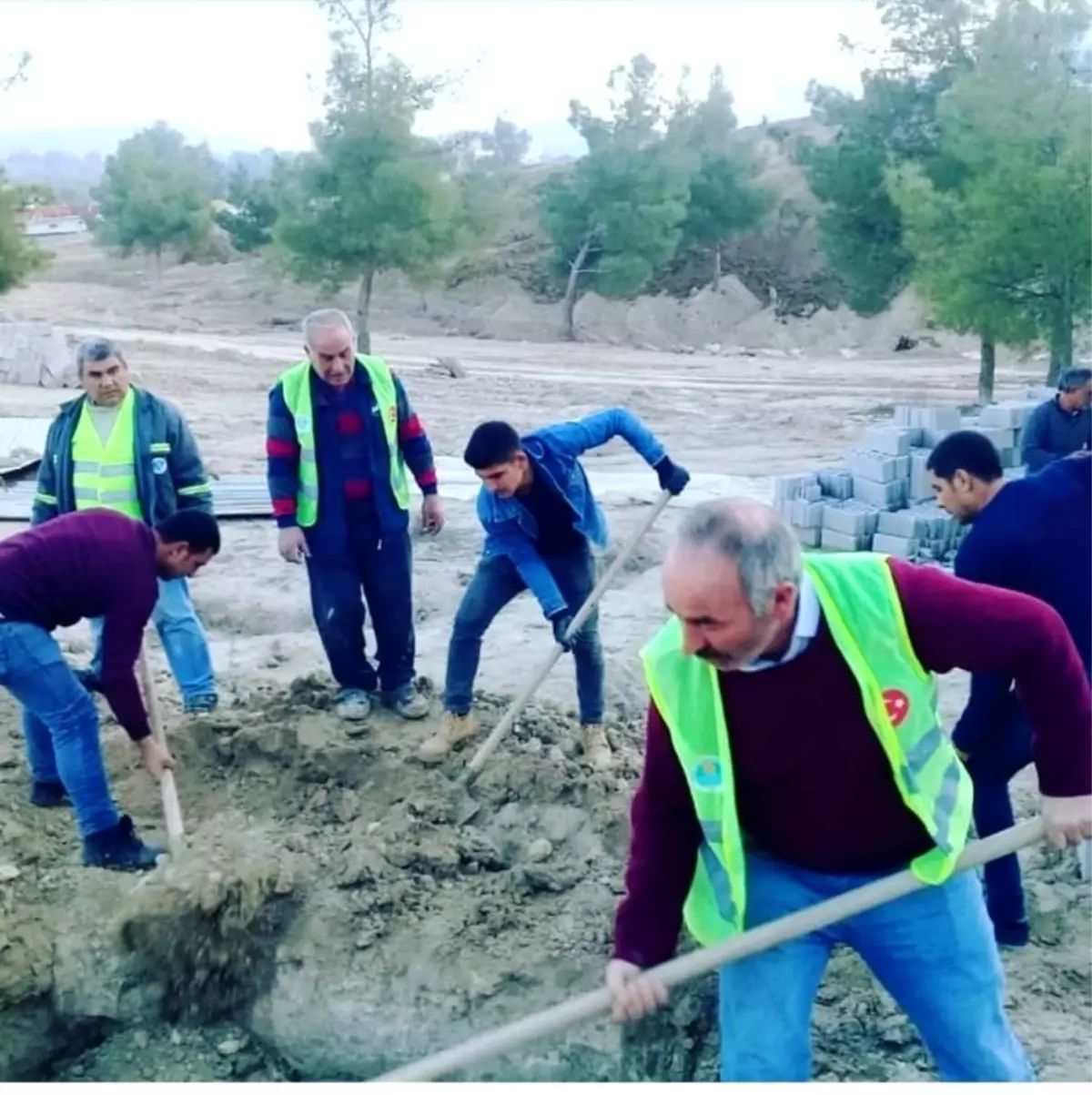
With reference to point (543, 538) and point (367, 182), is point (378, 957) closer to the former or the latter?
point (543, 538)

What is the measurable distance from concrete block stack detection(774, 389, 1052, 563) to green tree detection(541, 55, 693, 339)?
20413 millimetres

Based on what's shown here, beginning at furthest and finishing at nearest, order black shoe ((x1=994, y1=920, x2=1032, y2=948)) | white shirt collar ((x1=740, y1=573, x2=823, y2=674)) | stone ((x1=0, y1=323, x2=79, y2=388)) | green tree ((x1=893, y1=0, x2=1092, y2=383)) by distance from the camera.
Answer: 1. stone ((x1=0, y1=323, x2=79, y2=388))
2. green tree ((x1=893, y1=0, x2=1092, y2=383))
3. black shoe ((x1=994, y1=920, x2=1032, y2=948))
4. white shirt collar ((x1=740, y1=573, x2=823, y2=674))

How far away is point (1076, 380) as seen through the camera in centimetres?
755

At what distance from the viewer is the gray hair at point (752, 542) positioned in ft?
7.58

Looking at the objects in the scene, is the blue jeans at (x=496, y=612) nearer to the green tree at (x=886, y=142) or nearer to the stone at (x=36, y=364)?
the stone at (x=36, y=364)

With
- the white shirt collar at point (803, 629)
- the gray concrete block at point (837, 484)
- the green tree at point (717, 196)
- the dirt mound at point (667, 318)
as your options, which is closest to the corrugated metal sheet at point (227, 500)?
the gray concrete block at point (837, 484)

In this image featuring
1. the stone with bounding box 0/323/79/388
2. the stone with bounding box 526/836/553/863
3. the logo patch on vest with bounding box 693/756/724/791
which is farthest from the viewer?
the stone with bounding box 0/323/79/388

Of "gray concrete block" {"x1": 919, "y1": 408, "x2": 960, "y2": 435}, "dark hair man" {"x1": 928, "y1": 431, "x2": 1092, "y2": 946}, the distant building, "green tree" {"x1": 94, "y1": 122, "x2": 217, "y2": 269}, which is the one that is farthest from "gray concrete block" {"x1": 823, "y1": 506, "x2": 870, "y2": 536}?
the distant building

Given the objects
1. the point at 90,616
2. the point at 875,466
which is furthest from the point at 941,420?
the point at 90,616

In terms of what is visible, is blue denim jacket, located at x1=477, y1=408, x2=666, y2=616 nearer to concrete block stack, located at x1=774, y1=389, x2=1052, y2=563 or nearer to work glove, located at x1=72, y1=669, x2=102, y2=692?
work glove, located at x1=72, y1=669, x2=102, y2=692

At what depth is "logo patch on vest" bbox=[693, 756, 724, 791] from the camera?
2568 millimetres

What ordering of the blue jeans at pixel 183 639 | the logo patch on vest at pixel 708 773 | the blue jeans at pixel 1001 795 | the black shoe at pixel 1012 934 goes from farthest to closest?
the blue jeans at pixel 183 639, the black shoe at pixel 1012 934, the blue jeans at pixel 1001 795, the logo patch on vest at pixel 708 773

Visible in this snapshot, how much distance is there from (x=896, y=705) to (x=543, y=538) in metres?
2.55

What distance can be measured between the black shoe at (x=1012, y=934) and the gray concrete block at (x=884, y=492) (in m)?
5.33
